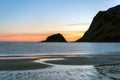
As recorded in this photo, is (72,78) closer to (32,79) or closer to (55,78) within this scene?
(55,78)

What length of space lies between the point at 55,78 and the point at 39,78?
4.35 ft

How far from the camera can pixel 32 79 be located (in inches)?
817

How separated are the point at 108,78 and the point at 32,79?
246 inches

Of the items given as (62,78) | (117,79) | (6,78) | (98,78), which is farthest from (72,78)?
(6,78)

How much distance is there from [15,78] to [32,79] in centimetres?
151

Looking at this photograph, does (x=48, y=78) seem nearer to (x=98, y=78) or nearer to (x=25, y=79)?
(x=25, y=79)

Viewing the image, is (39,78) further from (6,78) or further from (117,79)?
(117,79)

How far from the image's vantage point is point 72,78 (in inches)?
841

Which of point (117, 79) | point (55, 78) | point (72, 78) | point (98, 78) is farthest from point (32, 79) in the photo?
point (117, 79)

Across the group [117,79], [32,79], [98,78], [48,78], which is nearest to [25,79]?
[32,79]

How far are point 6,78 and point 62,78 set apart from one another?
15.1 feet

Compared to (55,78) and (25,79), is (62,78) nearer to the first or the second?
(55,78)

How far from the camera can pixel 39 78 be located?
2123cm

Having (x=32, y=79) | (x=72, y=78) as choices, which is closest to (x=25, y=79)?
(x=32, y=79)
